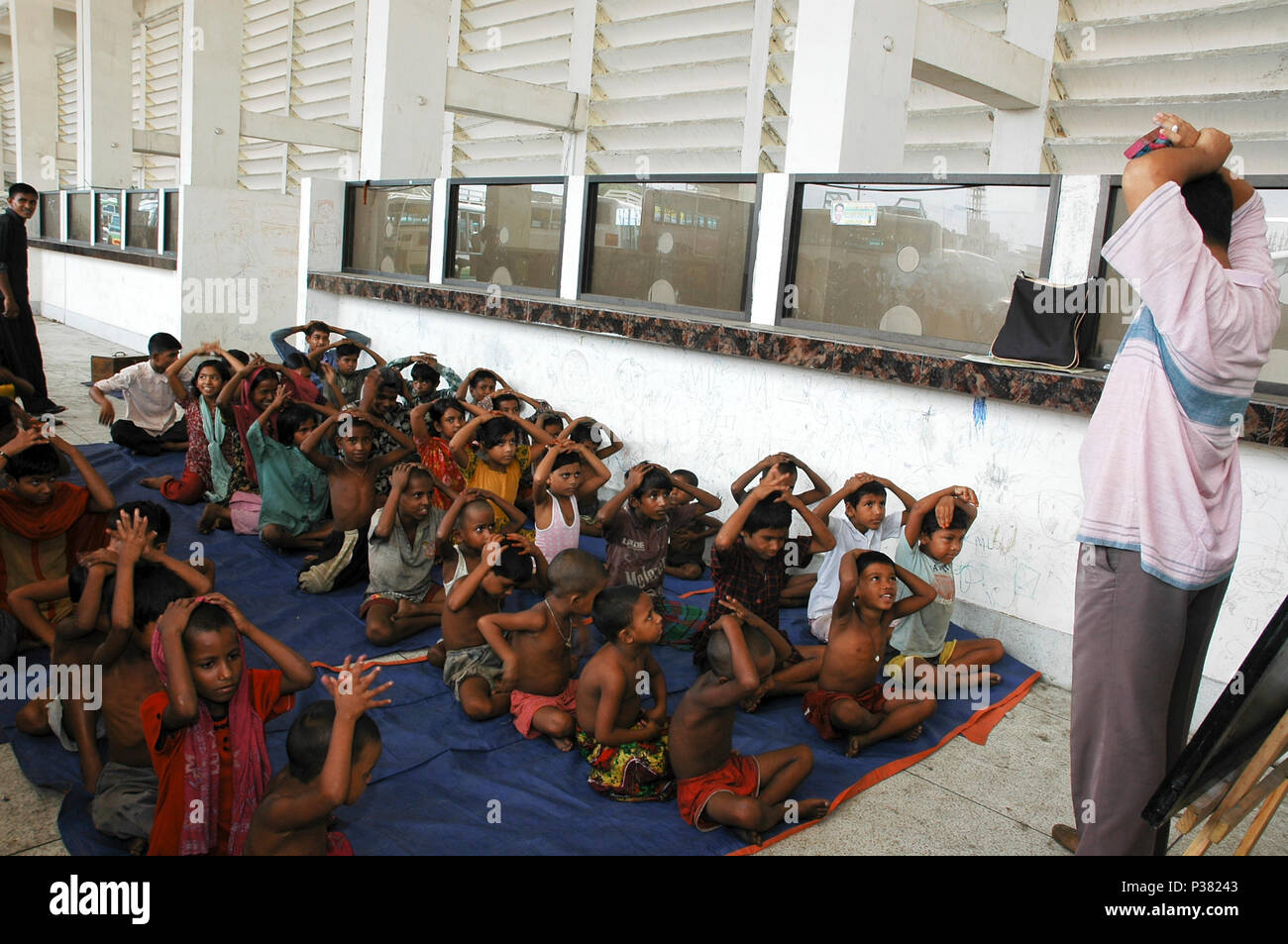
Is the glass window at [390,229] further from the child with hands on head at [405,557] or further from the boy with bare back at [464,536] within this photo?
the boy with bare back at [464,536]

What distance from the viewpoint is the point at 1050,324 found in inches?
183

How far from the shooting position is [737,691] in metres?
3.21

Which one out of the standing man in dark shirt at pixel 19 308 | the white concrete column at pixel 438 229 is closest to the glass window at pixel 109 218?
the standing man in dark shirt at pixel 19 308

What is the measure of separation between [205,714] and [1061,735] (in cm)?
344

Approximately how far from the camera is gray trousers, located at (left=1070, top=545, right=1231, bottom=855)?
227cm

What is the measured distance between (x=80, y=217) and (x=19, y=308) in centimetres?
842

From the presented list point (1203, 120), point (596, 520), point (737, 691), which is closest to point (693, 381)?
point (596, 520)

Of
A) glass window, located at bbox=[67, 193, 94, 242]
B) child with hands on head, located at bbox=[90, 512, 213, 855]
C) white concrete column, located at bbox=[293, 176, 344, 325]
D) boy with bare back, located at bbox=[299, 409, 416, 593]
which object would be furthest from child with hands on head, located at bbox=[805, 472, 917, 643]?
glass window, located at bbox=[67, 193, 94, 242]

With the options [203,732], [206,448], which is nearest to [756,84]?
[206,448]

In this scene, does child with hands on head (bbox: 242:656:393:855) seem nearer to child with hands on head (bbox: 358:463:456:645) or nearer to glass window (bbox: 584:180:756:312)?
child with hands on head (bbox: 358:463:456:645)

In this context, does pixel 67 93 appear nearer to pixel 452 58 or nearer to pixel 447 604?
pixel 452 58

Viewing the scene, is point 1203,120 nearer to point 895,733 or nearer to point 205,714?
point 895,733

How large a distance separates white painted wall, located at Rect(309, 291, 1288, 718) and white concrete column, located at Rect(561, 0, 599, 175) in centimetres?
632

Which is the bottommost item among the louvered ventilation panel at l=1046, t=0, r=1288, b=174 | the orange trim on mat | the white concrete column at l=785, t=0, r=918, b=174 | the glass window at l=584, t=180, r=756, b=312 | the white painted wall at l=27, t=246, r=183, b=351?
the orange trim on mat
